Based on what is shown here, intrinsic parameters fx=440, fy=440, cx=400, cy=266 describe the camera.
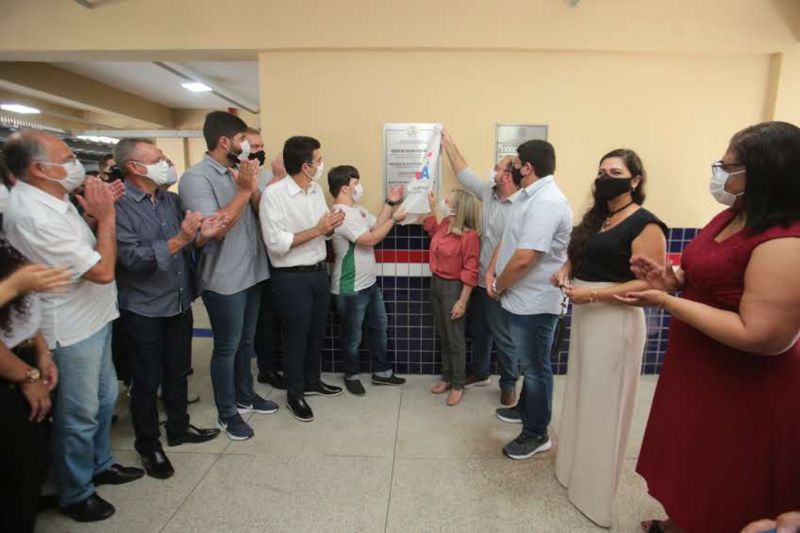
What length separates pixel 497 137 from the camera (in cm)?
301

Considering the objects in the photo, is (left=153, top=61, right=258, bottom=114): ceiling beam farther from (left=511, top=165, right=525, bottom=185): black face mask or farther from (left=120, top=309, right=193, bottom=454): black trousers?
(left=511, top=165, right=525, bottom=185): black face mask

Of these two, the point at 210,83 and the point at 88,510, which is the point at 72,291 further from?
the point at 210,83

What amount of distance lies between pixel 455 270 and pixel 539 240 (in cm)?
82

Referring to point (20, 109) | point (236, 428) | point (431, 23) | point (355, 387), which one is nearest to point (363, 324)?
Result: point (355, 387)

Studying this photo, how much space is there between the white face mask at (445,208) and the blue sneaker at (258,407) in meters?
1.67

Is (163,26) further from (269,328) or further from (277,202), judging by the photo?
(269,328)

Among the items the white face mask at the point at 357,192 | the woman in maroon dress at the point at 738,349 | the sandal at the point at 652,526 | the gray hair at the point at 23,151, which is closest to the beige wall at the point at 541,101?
the white face mask at the point at 357,192

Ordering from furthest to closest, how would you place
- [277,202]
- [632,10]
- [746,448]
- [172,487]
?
[632,10]
[277,202]
[172,487]
[746,448]

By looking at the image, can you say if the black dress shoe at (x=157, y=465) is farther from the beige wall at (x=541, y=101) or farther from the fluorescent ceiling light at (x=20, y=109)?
the fluorescent ceiling light at (x=20, y=109)

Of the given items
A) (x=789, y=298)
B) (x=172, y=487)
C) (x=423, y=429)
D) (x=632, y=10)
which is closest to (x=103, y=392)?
(x=172, y=487)

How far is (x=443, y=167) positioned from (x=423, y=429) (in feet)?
5.69

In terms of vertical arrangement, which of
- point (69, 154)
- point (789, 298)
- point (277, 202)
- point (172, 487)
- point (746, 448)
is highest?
point (69, 154)

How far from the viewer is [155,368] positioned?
7.00 ft

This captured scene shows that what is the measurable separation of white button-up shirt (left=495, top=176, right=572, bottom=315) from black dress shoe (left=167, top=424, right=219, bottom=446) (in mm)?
1807
